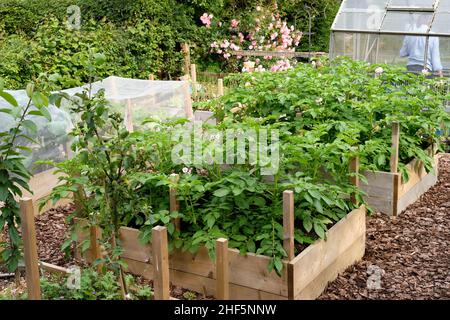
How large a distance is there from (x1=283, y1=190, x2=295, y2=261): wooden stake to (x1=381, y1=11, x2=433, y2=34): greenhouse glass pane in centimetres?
533

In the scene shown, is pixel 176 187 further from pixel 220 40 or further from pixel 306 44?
pixel 306 44

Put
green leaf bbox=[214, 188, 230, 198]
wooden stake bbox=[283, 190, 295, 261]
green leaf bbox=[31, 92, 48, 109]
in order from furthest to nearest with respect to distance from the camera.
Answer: green leaf bbox=[214, 188, 230, 198]
wooden stake bbox=[283, 190, 295, 261]
green leaf bbox=[31, 92, 48, 109]

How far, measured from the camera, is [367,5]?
8.42 m

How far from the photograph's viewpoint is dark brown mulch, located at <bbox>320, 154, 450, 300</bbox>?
366 centimetres

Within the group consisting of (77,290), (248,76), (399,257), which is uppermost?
(248,76)

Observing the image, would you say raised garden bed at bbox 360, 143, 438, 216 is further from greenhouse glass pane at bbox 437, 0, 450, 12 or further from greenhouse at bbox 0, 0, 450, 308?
greenhouse glass pane at bbox 437, 0, 450, 12

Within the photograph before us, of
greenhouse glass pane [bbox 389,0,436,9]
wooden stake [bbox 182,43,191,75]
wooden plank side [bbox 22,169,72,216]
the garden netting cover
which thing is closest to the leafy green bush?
wooden plank side [bbox 22,169,72,216]

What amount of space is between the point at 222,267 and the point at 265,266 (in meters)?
0.50

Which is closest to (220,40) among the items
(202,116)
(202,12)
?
(202,12)

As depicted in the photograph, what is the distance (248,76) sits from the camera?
568cm

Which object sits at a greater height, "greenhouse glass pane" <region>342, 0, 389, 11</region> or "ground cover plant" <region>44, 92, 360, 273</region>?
"greenhouse glass pane" <region>342, 0, 389, 11</region>

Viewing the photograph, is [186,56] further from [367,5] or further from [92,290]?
[92,290]

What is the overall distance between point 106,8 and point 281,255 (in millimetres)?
9169

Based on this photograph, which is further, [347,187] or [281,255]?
[347,187]
